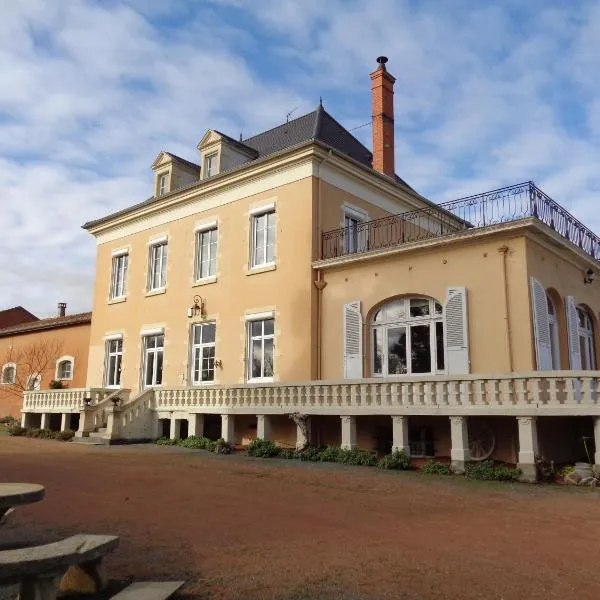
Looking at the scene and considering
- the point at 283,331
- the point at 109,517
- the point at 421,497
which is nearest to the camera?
the point at 109,517

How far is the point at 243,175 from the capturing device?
17234mm

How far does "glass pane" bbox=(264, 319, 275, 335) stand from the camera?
52.8ft

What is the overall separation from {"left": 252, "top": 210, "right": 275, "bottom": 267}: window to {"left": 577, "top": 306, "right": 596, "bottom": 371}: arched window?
8.21 metres

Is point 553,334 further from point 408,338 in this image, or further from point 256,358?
point 256,358

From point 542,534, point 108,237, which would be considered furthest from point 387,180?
point 542,534

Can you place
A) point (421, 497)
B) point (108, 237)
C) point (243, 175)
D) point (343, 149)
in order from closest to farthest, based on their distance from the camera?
point (421, 497) < point (243, 175) < point (343, 149) < point (108, 237)

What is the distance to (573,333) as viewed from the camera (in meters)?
13.7

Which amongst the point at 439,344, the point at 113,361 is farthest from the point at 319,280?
the point at 113,361

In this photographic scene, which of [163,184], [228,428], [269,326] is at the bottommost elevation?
[228,428]

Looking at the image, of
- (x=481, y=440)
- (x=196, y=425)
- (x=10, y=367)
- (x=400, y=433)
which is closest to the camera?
(x=400, y=433)

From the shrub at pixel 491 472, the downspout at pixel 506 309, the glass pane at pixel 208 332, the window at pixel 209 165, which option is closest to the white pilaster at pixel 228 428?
the glass pane at pixel 208 332

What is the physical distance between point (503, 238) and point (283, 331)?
607 cm

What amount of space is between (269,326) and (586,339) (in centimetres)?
833

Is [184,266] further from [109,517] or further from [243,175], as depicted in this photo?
[109,517]
